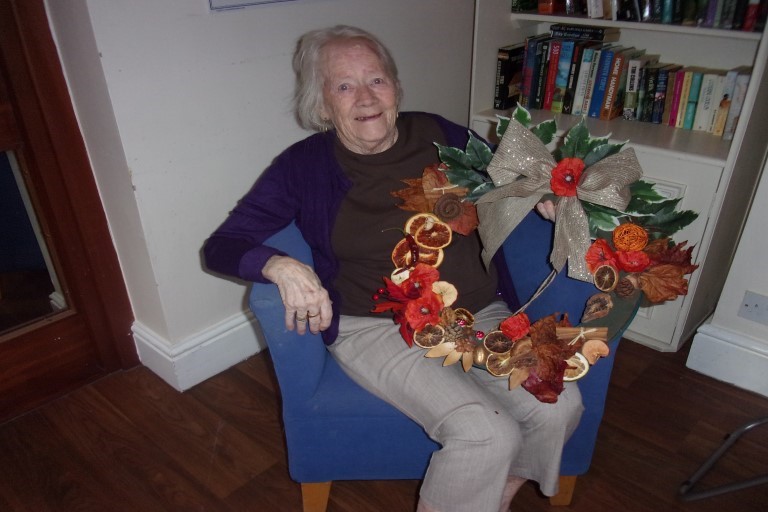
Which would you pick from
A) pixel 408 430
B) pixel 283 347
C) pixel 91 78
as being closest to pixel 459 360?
pixel 408 430

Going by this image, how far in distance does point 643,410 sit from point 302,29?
1.59 m

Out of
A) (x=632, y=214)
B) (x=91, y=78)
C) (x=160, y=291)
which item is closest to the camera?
(x=632, y=214)

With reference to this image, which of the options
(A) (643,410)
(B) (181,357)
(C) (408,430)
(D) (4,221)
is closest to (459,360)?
(C) (408,430)

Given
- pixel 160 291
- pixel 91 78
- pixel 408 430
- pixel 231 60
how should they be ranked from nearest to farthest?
pixel 408 430 < pixel 91 78 < pixel 231 60 < pixel 160 291

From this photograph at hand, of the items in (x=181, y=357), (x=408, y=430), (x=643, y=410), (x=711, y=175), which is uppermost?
(x=711, y=175)

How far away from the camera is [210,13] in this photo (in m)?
1.65

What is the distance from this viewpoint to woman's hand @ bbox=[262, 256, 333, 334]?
4.24ft

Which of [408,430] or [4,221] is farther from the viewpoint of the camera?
[4,221]

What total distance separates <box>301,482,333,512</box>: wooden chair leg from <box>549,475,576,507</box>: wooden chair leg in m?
0.59

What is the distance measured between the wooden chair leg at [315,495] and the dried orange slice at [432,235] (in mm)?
670

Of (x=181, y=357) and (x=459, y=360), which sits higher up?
(x=459, y=360)

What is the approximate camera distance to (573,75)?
2.22 meters

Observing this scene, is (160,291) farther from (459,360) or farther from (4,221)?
(459,360)

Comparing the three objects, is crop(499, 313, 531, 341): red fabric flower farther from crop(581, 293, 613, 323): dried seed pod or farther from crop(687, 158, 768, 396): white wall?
crop(687, 158, 768, 396): white wall
